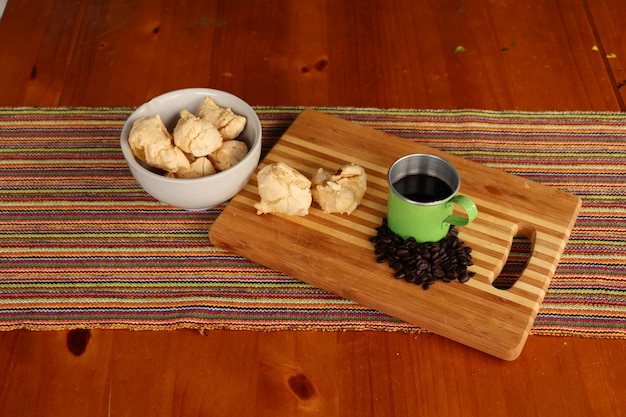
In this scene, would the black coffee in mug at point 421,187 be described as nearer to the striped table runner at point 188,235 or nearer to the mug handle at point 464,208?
the mug handle at point 464,208

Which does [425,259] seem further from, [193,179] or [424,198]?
[193,179]

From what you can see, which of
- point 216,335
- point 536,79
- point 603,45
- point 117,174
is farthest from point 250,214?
point 603,45

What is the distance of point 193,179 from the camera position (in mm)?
1144

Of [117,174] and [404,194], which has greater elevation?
[404,194]

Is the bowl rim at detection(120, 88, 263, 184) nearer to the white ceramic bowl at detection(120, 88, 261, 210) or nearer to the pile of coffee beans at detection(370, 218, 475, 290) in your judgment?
the white ceramic bowl at detection(120, 88, 261, 210)

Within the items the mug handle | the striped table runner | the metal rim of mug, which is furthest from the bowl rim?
the mug handle

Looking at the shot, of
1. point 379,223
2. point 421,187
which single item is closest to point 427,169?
point 421,187

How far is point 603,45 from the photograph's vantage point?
1.65 meters

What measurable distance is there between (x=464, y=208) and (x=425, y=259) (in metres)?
0.12

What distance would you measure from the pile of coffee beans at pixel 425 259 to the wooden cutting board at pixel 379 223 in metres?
0.01

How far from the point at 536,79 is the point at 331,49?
50cm

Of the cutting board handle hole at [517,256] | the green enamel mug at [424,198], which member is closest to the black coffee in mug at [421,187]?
the green enamel mug at [424,198]

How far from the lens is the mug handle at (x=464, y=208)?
107 cm

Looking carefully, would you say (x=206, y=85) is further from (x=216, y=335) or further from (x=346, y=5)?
(x=216, y=335)
